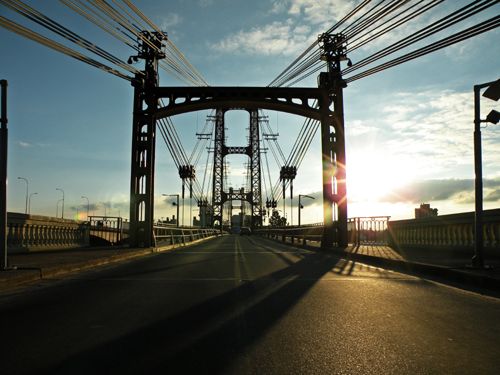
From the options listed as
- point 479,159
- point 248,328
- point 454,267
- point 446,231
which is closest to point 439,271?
point 454,267

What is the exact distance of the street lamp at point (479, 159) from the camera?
1086cm

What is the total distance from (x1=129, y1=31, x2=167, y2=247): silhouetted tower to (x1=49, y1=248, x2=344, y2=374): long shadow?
15.7 meters

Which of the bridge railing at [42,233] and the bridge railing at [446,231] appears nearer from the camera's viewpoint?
the bridge railing at [446,231]

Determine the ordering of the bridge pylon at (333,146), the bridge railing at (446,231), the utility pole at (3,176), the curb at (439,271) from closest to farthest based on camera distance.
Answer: the curb at (439,271), the utility pole at (3,176), the bridge railing at (446,231), the bridge pylon at (333,146)

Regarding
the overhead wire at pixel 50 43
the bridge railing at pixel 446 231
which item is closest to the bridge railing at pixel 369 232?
the bridge railing at pixel 446 231

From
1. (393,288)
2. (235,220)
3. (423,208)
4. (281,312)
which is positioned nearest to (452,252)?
(393,288)

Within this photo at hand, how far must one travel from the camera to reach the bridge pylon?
2389 cm

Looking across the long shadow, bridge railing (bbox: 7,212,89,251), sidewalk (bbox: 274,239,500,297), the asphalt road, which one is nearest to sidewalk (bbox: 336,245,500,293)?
sidewalk (bbox: 274,239,500,297)

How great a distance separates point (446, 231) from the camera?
17.1 meters

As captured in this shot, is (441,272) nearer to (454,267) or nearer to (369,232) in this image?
(454,267)

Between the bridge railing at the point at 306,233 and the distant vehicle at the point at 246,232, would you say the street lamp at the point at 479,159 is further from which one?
the distant vehicle at the point at 246,232

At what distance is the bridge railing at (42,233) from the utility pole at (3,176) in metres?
7.36

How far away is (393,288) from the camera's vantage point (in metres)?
9.89

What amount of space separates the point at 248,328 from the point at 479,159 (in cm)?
777
